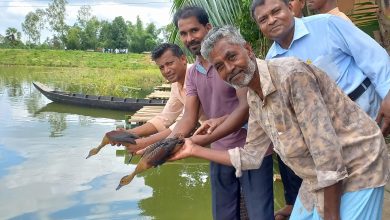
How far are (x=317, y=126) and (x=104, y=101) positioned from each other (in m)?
11.4

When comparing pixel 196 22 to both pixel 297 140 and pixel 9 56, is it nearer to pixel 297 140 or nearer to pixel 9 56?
pixel 297 140

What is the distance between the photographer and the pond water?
16.6 ft

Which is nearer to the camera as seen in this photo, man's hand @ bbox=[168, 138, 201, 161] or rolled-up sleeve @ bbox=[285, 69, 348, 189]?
rolled-up sleeve @ bbox=[285, 69, 348, 189]

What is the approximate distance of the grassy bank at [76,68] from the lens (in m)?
21.3

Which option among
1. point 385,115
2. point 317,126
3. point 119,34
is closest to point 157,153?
point 317,126

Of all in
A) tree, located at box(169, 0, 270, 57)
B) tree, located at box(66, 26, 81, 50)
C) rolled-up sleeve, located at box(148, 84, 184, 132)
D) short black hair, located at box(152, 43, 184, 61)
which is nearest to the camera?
short black hair, located at box(152, 43, 184, 61)

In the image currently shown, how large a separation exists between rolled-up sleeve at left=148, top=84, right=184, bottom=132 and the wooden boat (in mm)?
8146

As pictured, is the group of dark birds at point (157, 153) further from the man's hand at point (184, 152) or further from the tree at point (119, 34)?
the tree at point (119, 34)

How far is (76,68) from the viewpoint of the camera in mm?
31078

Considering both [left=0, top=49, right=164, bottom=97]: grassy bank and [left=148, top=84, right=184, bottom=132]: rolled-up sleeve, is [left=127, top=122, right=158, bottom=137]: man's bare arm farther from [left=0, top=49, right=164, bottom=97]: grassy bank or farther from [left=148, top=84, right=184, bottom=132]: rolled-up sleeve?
[left=0, top=49, right=164, bottom=97]: grassy bank

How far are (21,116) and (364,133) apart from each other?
1191 centimetres

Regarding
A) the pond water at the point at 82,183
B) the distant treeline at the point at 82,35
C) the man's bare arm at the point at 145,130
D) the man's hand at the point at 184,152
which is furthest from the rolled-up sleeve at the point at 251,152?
the distant treeline at the point at 82,35

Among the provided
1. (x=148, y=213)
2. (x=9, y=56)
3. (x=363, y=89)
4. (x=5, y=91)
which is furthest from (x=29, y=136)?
(x=9, y=56)

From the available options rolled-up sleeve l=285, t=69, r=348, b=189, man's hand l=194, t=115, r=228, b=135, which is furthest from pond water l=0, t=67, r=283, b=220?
rolled-up sleeve l=285, t=69, r=348, b=189
